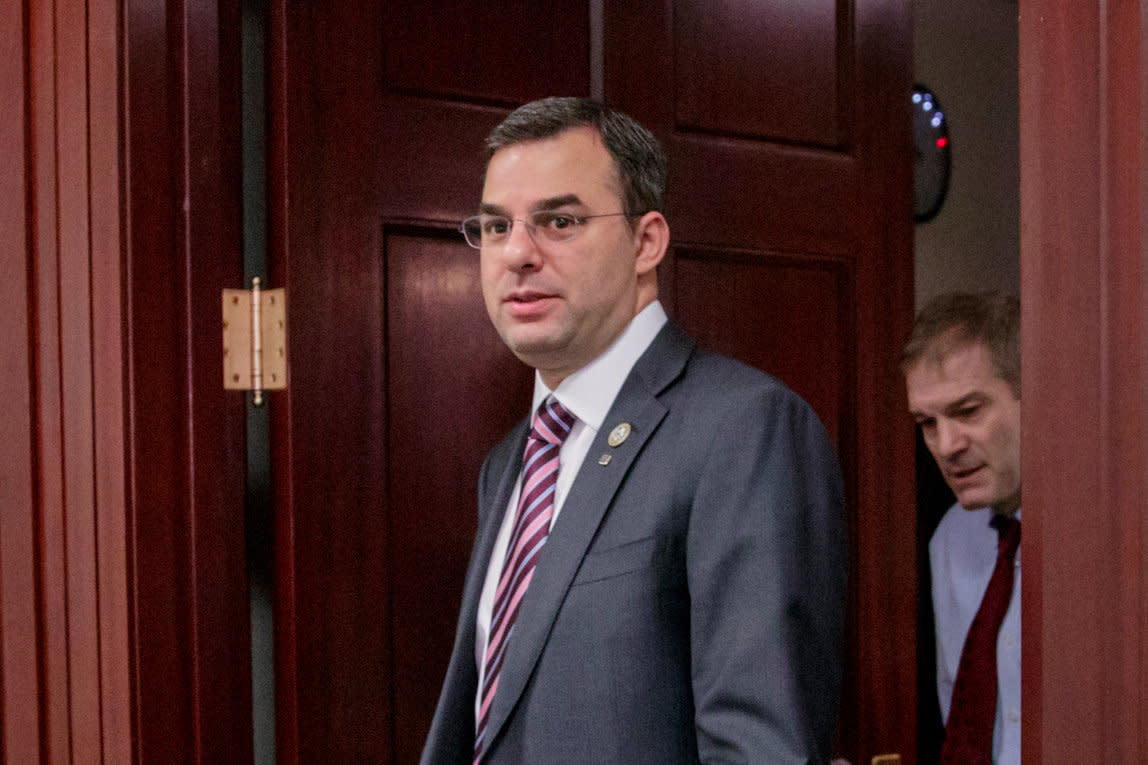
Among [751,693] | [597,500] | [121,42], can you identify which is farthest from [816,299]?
[121,42]

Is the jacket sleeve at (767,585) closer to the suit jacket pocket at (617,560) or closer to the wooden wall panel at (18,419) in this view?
the suit jacket pocket at (617,560)

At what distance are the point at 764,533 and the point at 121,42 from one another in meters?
0.97

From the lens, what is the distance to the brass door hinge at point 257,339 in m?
1.57

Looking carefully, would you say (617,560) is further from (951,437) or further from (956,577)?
(956,577)

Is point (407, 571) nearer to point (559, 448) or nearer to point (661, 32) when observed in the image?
point (559, 448)

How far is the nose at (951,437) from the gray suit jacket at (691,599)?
860 mm

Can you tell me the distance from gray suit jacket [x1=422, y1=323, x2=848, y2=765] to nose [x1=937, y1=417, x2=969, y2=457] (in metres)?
0.86

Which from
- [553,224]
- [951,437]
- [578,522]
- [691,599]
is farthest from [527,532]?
[951,437]

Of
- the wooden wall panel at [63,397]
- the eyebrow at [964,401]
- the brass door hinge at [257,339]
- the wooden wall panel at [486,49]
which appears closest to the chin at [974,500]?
the eyebrow at [964,401]

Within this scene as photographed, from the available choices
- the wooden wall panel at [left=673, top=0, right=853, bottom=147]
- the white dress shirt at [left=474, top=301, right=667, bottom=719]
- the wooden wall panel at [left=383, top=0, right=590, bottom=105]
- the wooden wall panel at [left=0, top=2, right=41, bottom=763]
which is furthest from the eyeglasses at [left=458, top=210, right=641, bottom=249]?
the wooden wall panel at [left=0, top=2, right=41, bottom=763]

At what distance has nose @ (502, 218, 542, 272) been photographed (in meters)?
1.44

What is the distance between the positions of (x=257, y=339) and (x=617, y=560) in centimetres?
60

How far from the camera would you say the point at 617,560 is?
1.29 m

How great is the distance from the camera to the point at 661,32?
6.04 feet
